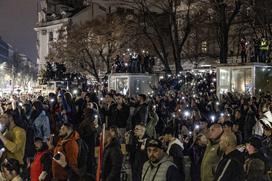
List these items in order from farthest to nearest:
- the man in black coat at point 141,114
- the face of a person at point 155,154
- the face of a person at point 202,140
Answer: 1. the man in black coat at point 141,114
2. the face of a person at point 202,140
3. the face of a person at point 155,154

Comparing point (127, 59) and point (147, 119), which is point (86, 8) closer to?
point (127, 59)

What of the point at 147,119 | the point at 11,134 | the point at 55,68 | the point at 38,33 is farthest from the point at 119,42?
the point at 38,33

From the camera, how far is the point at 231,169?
6.46 m

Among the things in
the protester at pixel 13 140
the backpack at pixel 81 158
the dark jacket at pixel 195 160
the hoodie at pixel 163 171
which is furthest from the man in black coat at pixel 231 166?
the protester at pixel 13 140

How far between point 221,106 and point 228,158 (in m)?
12.2

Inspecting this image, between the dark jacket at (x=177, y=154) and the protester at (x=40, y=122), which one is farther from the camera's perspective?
the protester at (x=40, y=122)

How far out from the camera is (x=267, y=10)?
37.8 meters

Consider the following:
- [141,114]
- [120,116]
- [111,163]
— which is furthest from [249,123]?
[111,163]

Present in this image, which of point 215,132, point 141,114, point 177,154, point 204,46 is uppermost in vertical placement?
point 204,46

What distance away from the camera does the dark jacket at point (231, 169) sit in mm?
6445

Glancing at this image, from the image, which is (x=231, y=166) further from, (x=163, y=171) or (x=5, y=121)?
(x=5, y=121)

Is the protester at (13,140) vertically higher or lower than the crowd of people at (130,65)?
lower

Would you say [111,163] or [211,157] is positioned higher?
[211,157]

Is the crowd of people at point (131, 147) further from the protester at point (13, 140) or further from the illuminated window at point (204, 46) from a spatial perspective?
the illuminated window at point (204, 46)
